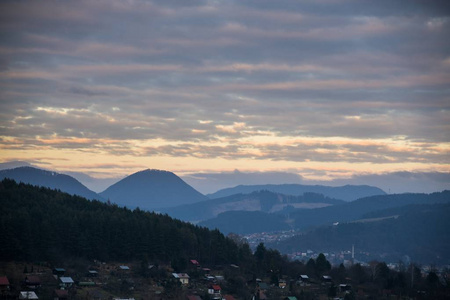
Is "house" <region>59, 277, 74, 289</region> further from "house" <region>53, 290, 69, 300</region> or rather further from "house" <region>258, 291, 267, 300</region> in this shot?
"house" <region>258, 291, 267, 300</region>

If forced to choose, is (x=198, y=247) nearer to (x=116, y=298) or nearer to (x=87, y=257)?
(x=87, y=257)

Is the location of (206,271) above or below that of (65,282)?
above

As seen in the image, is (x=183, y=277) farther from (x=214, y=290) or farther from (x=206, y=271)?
(x=206, y=271)

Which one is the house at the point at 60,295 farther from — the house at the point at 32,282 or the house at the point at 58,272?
the house at the point at 58,272

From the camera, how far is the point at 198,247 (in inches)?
4323

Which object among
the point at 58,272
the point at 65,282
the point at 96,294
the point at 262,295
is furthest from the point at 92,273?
the point at 262,295

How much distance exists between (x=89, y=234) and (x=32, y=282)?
21063 mm

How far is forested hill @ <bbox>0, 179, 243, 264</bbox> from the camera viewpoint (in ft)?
311

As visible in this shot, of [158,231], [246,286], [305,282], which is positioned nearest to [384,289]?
[305,282]

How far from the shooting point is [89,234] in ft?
338

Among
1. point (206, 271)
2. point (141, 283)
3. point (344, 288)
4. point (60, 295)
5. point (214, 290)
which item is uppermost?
point (206, 271)

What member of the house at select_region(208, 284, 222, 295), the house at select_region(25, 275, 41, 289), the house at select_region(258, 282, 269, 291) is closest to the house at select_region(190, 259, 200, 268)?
the house at select_region(258, 282, 269, 291)

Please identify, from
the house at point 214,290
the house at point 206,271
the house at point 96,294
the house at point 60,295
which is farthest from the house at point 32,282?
the house at point 206,271

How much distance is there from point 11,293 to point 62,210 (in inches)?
1227
